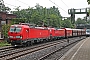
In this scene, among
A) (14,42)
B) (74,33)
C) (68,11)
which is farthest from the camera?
(74,33)

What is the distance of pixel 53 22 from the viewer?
306 feet

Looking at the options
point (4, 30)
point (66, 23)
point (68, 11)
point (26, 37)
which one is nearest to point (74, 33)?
point (68, 11)

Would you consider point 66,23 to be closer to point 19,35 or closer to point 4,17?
point 4,17

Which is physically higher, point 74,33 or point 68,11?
point 68,11

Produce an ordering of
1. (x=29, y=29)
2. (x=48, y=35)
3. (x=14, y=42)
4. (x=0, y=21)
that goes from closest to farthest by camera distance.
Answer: (x=14, y=42) → (x=29, y=29) → (x=48, y=35) → (x=0, y=21)

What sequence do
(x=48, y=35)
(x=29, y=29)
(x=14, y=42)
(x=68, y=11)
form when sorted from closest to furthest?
(x=14, y=42) → (x=29, y=29) → (x=48, y=35) → (x=68, y=11)

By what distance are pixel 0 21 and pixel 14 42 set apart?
92.2 feet

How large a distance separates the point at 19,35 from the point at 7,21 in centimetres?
3108

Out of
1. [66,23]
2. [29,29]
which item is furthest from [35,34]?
[66,23]

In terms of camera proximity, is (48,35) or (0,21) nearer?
(48,35)

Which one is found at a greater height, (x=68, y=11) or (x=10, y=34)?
(x=68, y=11)

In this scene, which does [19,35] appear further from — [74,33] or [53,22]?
[53,22]

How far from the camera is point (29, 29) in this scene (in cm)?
3178

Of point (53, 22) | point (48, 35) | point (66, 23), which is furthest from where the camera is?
point (66, 23)
